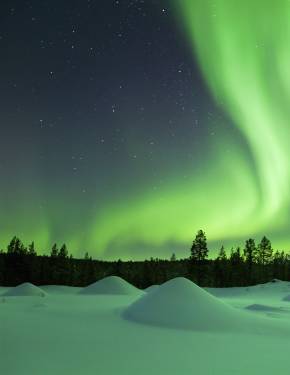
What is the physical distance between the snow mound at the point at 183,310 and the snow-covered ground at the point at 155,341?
41mm

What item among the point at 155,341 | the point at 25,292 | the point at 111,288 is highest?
the point at 111,288

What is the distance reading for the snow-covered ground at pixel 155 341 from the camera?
10039 mm

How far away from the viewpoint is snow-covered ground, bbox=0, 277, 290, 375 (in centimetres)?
1004

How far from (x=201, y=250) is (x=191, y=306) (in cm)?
6033

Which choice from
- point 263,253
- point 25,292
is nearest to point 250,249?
point 263,253

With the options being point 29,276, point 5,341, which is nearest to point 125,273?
point 29,276

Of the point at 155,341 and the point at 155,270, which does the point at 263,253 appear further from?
the point at 155,341

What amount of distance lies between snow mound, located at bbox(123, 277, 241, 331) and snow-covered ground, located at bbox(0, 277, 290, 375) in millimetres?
41

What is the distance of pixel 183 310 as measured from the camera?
65.3 feet

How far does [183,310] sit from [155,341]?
6.34m

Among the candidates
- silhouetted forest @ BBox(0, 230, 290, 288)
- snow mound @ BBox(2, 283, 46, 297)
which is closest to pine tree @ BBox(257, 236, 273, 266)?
silhouetted forest @ BBox(0, 230, 290, 288)

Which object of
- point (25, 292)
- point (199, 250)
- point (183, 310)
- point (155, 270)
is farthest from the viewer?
point (155, 270)

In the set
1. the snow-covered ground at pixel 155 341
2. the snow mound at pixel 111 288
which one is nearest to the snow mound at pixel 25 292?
the snow mound at pixel 111 288

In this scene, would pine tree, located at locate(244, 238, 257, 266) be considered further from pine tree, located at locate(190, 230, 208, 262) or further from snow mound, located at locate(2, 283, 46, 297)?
snow mound, located at locate(2, 283, 46, 297)
